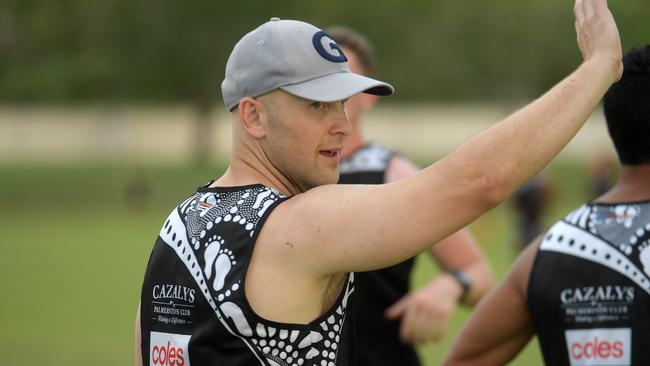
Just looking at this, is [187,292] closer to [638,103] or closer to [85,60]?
[638,103]

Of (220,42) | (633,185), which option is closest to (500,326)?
(633,185)

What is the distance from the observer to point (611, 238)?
3.51 meters

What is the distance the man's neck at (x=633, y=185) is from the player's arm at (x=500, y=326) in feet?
1.08

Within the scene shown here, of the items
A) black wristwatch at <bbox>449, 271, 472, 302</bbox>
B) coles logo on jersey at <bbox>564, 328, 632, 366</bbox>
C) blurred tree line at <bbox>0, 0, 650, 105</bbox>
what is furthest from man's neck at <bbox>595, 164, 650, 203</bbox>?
blurred tree line at <bbox>0, 0, 650, 105</bbox>

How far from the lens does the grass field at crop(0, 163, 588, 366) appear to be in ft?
42.4

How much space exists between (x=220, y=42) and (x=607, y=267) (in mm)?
45086

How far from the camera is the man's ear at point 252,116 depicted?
3133 mm

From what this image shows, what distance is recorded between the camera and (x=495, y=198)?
9.21 ft

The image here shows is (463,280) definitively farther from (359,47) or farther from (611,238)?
(611,238)

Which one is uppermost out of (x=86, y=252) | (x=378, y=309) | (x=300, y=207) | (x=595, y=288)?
(x=300, y=207)

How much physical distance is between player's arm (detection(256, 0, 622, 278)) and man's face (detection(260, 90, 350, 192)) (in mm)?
221

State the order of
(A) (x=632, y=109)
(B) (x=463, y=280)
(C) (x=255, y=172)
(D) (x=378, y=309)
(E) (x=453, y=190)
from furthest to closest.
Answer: (D) (x=378, y=309)
(B) (x=463, y=280)
(A) (x=632, y=109)
(C) (x=255, y=172)
(E) (x=453, y=190)

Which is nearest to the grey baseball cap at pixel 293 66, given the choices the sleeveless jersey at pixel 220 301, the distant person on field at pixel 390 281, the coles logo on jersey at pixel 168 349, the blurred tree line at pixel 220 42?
the sleeveless jersey at pixel 220 301

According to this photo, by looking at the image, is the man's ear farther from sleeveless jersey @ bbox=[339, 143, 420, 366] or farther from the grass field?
the grass field
